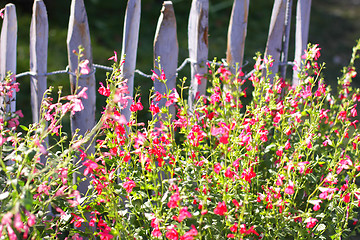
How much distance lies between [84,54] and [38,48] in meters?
0.24

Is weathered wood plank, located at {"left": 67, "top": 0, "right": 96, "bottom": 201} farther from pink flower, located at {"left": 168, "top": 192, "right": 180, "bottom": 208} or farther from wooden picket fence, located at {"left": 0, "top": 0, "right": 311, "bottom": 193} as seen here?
pink flower, located at {"left": 168, "top": 192, "right": 180, "bottom": 208}

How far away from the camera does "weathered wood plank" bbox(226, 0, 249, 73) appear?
2.41m

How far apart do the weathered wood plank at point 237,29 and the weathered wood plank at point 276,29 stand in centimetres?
17

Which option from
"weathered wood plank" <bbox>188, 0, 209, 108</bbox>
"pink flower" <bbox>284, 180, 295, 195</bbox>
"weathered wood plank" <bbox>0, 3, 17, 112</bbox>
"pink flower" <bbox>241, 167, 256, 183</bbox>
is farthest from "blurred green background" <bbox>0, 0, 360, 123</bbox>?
"pink flower" <bbox>284, 180, 295, 195</bbox>

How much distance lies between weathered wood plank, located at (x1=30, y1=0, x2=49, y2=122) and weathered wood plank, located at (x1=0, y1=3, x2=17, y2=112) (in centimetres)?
11

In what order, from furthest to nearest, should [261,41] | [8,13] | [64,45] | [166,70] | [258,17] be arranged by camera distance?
[258,17], [261,41], [64,45], [166,70], [8,13]

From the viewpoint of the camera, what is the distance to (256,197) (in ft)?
6.15

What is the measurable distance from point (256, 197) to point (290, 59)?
3722mm

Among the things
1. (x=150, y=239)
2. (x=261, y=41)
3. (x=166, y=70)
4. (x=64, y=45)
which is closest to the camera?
(x=150, y=239)

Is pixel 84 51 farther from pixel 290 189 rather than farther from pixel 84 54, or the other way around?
pixel 290 189

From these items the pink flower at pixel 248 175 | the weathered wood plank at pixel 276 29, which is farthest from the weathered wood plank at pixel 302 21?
the pink flower at pixel 248 175

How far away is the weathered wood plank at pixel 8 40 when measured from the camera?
216cm

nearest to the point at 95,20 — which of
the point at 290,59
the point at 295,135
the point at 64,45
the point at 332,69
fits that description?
the point at 64,45

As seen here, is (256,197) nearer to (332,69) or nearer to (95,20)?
(332,69)
